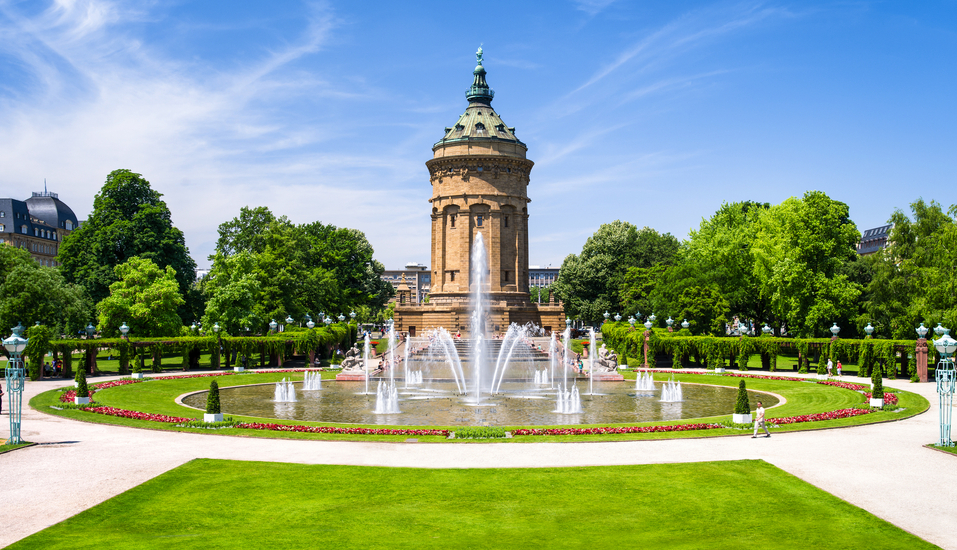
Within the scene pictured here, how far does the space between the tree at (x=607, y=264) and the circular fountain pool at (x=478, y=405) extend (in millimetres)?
47326

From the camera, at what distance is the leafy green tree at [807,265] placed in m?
55.7

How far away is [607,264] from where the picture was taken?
90625 mm

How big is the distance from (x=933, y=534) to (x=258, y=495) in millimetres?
13354

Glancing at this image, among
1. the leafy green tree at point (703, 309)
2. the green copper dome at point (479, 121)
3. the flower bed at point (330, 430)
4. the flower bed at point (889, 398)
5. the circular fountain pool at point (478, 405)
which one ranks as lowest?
the circular fountain pool at point (478, 405)

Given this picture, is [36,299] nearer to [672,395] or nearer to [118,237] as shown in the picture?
[118,237]

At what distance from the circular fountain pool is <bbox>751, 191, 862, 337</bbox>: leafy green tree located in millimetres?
19429

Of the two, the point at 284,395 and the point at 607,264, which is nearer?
the point at 284,395

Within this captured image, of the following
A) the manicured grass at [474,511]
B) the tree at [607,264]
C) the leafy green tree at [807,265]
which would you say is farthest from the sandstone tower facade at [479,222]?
the manicured grass at [474,511]

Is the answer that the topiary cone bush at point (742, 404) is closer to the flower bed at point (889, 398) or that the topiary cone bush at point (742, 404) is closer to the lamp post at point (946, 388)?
the lamp post at point (946, 388)

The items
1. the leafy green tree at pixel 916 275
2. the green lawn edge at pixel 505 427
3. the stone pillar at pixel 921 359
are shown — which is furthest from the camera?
the leafy green tree at pixel 916 275

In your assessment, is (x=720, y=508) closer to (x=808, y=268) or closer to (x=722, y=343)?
(x=722, y=343)

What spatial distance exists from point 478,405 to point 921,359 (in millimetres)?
27617

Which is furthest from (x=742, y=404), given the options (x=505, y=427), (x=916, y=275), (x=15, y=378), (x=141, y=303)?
(x=141, y=303)

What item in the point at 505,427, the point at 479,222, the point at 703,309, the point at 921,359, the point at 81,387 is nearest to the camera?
the point at 505,427
